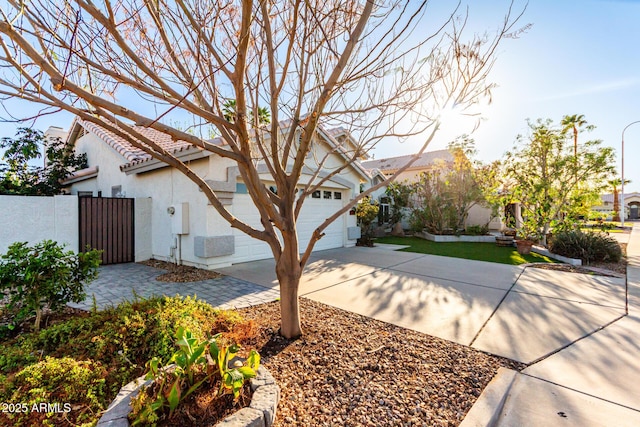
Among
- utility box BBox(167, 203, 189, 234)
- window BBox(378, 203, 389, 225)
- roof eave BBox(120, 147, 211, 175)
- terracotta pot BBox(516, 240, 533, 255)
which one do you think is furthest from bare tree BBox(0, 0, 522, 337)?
window BBox(378, 203, 389, 225)

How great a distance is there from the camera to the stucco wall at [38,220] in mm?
7109

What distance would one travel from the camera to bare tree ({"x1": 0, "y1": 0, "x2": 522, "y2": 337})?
276 cm

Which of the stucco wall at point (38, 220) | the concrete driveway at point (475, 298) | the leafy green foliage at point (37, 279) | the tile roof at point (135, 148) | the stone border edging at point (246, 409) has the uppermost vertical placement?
the tile roof at point (135, 148)

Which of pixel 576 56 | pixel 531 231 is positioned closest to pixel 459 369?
pixel 576 56

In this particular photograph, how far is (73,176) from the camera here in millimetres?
12773

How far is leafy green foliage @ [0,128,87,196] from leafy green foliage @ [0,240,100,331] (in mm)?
11562

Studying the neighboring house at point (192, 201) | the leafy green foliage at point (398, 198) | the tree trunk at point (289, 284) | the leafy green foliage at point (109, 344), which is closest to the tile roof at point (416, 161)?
the leafy green foliage at point (398, 198)

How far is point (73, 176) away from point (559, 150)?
64.0ft

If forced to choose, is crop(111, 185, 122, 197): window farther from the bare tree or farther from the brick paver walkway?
the bare tree

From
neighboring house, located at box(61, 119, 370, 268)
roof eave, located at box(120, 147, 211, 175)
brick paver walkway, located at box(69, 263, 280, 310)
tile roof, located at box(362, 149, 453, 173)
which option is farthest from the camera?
tile roof, located at box(362, 149, 453, 173)

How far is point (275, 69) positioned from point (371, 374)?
3.48m

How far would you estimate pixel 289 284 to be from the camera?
3457mm

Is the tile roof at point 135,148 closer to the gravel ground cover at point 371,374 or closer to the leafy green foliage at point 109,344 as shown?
the leafy green foliage at point 109,344

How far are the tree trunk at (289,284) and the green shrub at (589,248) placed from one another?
32.1 feet
